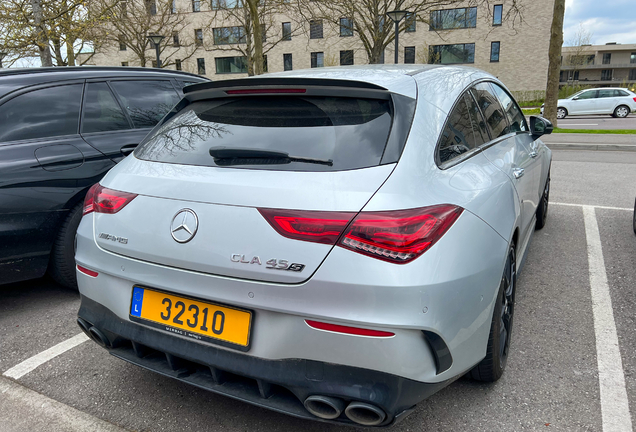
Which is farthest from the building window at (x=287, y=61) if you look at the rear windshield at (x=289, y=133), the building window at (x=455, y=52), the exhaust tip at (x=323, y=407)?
the exhaust tip at (x=323, y=407)

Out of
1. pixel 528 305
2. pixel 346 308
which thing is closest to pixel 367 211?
pixel 346 308

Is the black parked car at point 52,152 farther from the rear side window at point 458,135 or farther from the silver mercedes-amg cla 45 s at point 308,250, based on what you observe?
the rear side window at point 458,135

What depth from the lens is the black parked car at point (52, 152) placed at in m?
3.23

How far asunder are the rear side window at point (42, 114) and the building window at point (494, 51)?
4349 cm

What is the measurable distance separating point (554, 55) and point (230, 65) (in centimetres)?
3816

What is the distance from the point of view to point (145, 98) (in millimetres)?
4406

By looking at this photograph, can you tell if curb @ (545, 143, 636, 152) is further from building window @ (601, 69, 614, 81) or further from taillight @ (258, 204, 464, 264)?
building window @ (601, 69, 614, 81)

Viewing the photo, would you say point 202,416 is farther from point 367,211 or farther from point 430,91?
point 430,91

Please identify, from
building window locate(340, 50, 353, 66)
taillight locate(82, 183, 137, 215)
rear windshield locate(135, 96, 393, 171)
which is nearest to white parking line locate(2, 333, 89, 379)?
taillight locate(82, 183, 137, 215)

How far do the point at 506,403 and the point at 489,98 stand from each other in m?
1.90

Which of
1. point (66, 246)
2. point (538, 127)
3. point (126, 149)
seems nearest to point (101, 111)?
point (126, 149)

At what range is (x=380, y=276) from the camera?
5.45 ft

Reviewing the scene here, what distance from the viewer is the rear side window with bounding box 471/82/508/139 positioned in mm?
2971

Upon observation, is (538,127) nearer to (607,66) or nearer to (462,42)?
(462,42)
